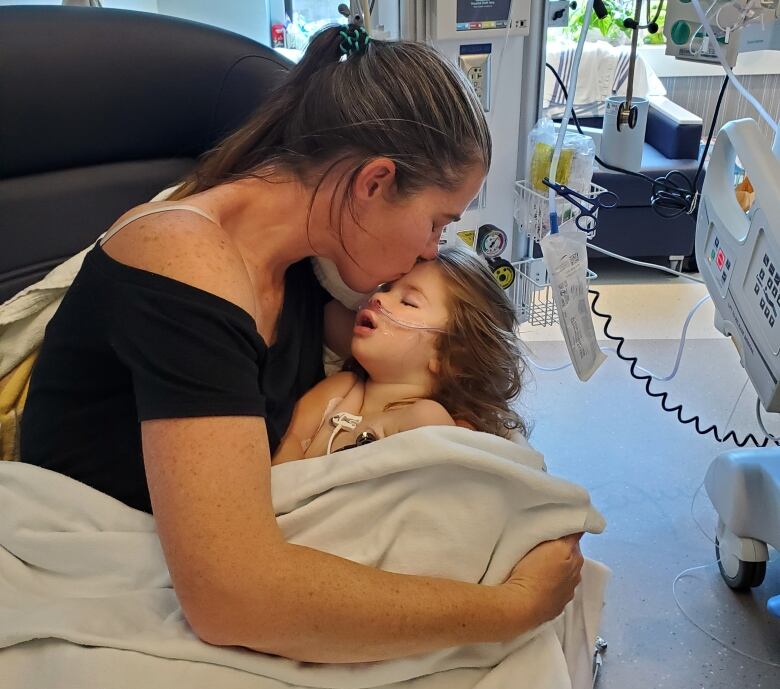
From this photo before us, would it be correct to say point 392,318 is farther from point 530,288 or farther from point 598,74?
point 598,74

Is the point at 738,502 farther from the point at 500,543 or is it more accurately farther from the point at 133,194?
the point at 133,194

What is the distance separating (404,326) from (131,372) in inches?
19.1

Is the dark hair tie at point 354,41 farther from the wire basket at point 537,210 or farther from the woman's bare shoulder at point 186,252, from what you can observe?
the wire basket at point 537,210

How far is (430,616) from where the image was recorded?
86 centimetres

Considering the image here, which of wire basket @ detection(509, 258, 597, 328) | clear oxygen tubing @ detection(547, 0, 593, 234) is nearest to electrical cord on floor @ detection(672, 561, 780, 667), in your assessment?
wire basket @ detection(509, 258, 597, 328)

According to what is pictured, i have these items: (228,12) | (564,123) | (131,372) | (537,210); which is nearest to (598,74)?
(228,12)

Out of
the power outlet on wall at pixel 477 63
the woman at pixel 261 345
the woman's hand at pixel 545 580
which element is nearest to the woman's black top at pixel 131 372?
the woman at pixel 261 345

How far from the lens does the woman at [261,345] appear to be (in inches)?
31.4

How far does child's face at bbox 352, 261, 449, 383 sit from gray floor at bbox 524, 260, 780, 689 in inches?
29.6

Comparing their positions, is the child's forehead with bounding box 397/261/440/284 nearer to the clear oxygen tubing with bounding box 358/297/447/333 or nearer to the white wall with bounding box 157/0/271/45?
the clear oxygen tubing with bounding box 358/297/447/333

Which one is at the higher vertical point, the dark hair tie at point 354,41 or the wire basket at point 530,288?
the dark hair tie at point 354,41

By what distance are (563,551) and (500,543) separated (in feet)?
0.28

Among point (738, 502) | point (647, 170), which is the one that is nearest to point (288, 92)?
point (738, 502)

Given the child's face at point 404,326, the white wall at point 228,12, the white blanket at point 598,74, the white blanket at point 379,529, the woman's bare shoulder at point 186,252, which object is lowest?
the white blanket at point 598,74
